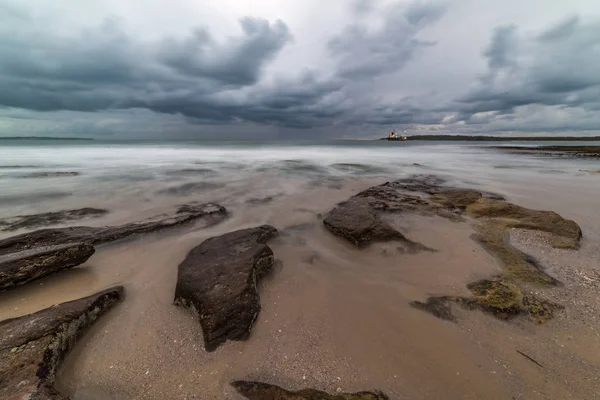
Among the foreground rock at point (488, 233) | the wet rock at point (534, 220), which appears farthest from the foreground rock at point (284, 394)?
the wet rock at point (534, 220)

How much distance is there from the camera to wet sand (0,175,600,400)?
253cm

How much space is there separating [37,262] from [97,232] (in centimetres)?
196

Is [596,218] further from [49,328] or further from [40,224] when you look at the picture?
[40,224]

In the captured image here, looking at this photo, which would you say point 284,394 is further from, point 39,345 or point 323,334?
point 39,345

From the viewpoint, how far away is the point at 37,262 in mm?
3850

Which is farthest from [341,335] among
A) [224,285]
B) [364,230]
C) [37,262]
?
[37,262]

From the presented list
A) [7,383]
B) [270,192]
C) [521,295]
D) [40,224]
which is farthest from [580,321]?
[40,224]

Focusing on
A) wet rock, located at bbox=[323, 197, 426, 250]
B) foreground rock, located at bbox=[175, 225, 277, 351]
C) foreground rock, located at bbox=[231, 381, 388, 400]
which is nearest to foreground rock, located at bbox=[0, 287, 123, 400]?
foreground rock, located at bbox=[175, 225, 277, 351]

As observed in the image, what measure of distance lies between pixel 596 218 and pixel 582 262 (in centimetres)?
435

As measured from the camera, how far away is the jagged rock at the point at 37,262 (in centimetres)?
359

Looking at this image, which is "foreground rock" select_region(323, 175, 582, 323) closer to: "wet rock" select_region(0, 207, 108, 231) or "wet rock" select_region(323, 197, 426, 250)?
"wet rock" select_region(323, 197, 426, 250)

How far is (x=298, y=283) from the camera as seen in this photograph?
13.8 feet

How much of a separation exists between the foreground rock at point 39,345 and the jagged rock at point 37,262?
1150 millimetres

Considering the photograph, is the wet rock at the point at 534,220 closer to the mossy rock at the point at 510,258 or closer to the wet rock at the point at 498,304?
the mossy rock at the point at 510,258
